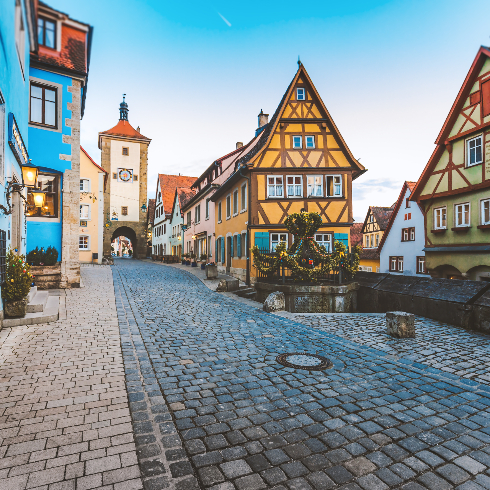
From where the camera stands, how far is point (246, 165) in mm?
16953

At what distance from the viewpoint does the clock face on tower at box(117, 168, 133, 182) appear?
144 ft

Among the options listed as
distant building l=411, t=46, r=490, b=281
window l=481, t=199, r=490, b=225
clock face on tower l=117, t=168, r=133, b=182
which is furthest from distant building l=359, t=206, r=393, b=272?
clock face on tower l=117, t=168, r=133, b=182

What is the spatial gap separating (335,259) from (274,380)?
347 inches

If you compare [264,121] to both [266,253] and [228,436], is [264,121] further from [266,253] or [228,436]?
[228,436]

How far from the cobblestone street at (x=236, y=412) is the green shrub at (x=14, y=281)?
76 cm

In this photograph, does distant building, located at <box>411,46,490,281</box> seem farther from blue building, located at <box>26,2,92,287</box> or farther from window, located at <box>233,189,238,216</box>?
blue building, located at <box>26,2,92,287</box>

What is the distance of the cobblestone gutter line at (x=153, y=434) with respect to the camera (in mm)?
2697

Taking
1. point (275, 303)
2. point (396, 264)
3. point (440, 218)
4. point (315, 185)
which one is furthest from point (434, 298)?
point (396, 264)

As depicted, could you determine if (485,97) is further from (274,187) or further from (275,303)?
(275,303)

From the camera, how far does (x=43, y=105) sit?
12406 mm

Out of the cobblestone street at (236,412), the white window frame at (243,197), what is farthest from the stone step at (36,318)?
the white window frame at (243,197)

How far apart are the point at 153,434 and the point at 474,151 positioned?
1879 centimetres

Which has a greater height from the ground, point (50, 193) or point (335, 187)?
point (335, 187)

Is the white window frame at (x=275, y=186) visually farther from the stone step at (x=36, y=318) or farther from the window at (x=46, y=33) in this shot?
the window at (x=46, y=33)
